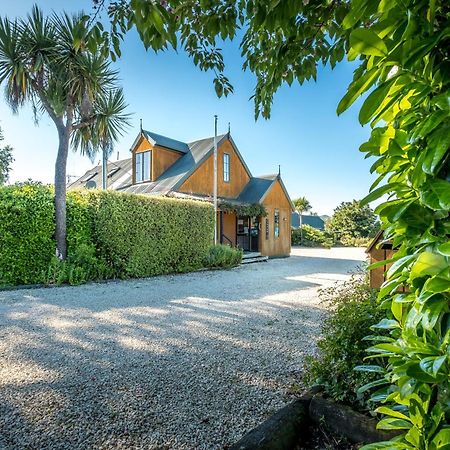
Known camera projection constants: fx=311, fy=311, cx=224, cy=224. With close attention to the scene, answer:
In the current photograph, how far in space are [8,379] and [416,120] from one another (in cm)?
387

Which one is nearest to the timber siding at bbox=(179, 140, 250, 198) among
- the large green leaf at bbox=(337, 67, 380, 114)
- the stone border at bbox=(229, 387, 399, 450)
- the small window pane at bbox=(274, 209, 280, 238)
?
the small window pane at bbox=(274, 209, 280, 238)

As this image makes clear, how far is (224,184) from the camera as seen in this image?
17.1 meters

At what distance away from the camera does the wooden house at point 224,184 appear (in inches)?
626

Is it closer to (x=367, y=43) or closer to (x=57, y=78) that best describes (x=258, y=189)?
(x=57, y=78)

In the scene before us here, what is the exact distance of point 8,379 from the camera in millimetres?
3033

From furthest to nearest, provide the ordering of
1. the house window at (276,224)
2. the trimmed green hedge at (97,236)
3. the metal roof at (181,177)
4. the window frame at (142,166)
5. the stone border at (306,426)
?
the house window at (276,224) → the window frame at (142,166) → the metal roof at (181,177) → the trimmed green hedge at (97,236) → the stone border at (306,426)

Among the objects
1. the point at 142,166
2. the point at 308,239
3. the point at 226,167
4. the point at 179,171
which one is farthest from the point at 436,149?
the point at 308,239

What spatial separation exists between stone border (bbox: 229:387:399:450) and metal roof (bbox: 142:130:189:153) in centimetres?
1592

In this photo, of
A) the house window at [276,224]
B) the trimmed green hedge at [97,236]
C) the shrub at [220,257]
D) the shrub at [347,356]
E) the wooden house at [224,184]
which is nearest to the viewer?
the shrub at [347,356]

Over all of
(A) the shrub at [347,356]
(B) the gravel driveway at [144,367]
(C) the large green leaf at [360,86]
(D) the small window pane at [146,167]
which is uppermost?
(D) the small window pane at [146,167]

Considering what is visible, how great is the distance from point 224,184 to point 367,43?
1653 centimetres

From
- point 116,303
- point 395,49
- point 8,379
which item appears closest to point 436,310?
point 395,49

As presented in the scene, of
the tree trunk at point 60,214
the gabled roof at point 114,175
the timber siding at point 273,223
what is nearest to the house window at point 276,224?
the timber siding at point 273,223

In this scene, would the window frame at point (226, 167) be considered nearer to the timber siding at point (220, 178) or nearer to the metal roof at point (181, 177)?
the timber siding at point (220, 178)
